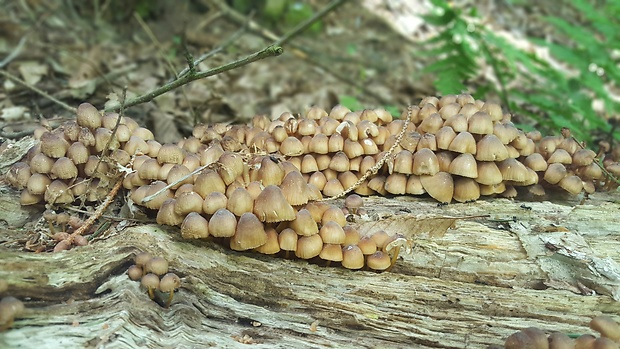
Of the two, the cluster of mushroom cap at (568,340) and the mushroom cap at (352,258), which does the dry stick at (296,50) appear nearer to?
the mushroom cap at (352,258)

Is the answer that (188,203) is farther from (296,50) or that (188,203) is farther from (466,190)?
(296,50)

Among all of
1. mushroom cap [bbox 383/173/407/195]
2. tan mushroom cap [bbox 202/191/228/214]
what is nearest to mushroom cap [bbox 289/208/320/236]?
tan mushroom cap [bbox 202/191/228/214]

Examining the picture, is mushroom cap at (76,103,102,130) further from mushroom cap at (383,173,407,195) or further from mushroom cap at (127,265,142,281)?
mushroom cap at (383,173,407,195)

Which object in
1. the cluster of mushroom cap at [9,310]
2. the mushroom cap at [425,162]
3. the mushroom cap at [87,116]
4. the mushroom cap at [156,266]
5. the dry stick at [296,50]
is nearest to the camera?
the cluster of mushroom cap at [9,310]

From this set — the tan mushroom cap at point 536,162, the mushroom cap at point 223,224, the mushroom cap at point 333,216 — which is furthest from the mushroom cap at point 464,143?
the mushroom cap at point 223,224

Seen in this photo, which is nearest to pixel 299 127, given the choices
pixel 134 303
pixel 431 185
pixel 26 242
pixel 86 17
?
pixel 431 185

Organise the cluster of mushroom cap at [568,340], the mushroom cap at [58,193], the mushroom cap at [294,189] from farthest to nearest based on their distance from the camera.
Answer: the mushroom cap at [58,193] < the mushroom cap at [294,189] < the cluster of mushroom cap at [568,340]
